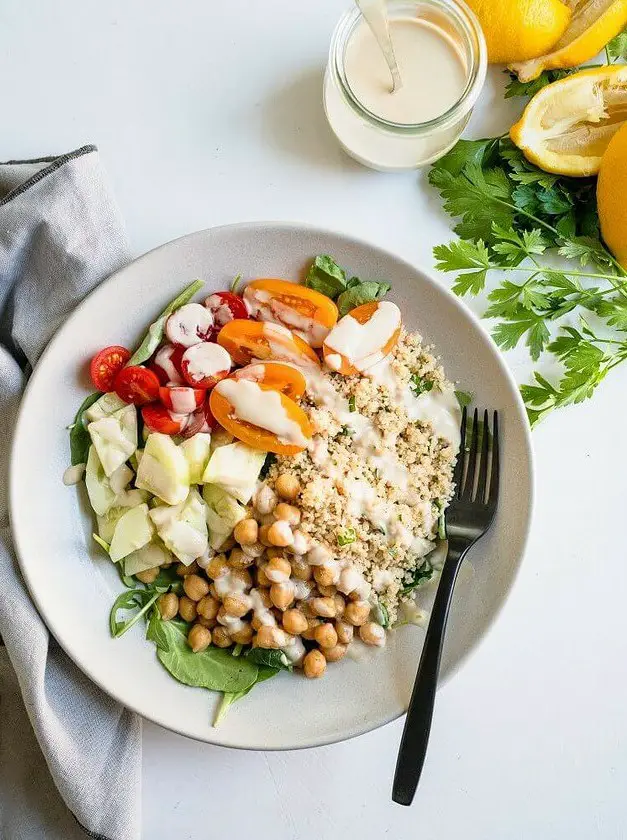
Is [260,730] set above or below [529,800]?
above

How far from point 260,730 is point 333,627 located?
259 mm

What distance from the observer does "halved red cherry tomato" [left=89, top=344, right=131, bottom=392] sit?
1766 mm

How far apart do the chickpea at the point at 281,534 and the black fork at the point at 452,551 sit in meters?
0.33

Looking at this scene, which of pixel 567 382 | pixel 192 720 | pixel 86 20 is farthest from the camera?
pixel 86 20

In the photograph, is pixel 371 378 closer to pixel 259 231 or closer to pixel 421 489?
pixel 421 489

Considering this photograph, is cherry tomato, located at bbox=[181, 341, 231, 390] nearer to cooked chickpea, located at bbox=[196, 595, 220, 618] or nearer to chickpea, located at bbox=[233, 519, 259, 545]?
chickpea, located at bbox=[233, 519, 259, 545]

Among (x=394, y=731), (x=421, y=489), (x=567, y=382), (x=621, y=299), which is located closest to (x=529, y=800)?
(x=394, y=731)

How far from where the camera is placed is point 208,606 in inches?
69.6

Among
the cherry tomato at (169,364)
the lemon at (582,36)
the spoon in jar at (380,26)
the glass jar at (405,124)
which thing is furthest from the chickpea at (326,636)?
the lemon at (582,36)

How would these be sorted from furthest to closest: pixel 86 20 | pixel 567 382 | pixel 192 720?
pixel 86 20, pixel 567 382, pixel 192 720

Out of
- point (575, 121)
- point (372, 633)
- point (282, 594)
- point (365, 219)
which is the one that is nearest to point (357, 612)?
point (372, 633)

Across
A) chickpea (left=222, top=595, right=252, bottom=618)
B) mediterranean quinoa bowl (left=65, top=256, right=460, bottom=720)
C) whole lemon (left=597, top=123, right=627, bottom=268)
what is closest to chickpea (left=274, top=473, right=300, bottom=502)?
mediterranean quinoa bowl (left=65, top=256, right=460, bottom=720)

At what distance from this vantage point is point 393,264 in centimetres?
178

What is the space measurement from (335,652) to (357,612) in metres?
0.10
